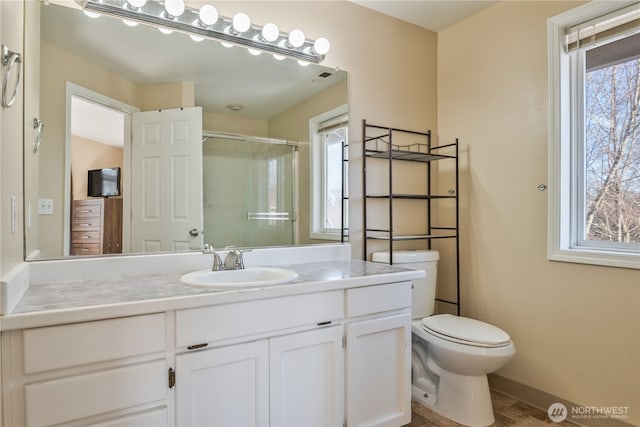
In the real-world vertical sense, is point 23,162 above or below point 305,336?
above

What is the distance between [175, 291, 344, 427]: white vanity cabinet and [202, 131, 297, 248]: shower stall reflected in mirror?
1.91ft

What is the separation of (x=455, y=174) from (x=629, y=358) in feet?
4.25

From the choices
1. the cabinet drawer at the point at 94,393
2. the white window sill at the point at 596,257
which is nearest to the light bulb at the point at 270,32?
the cabinet drawer at the point at 94,393

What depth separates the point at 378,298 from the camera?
1590 mm

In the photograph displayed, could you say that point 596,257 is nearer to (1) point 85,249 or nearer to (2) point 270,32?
(2) point 270,32

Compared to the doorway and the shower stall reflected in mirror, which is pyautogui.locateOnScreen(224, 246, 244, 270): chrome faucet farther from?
the doorway

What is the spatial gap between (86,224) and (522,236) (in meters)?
2.20

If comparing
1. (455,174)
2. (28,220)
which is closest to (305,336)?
(28,220)

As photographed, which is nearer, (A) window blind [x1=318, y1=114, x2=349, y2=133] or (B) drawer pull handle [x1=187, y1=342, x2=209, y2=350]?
(B) drawer pull handle [x1=187, y1=342, x2=209, y2=350]

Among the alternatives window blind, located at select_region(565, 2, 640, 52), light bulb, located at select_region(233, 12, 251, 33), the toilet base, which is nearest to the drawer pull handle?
the toilet base

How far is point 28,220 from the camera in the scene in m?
1.34

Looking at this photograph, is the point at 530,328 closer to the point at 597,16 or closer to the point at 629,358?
the point at 629,358

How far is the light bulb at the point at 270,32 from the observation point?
5.94 ft

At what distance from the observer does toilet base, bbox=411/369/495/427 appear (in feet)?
5.82
